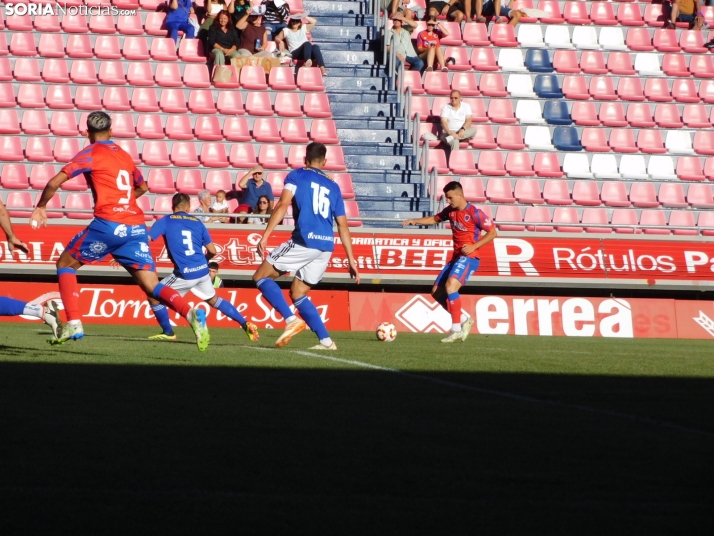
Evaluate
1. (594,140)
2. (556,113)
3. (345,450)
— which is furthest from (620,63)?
(345,450)

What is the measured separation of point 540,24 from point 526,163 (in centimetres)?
425

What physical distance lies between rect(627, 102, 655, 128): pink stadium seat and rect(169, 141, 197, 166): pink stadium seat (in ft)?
31.1

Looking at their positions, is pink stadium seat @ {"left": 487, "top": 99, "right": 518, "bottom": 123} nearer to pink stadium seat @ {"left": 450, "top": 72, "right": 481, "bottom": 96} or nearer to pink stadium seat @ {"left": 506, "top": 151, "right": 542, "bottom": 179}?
pink stadium seat @ {"left": 450, "top": 72, "right": 481, "bottom": 96}

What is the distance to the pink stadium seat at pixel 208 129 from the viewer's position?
21.2m

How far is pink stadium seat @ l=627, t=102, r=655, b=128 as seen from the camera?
23.2 metres

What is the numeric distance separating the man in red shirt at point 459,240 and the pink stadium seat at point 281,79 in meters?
8.72

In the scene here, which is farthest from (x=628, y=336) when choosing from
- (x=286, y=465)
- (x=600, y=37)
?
(x=286, y=465)

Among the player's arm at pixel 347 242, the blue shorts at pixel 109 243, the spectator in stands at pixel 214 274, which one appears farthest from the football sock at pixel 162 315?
the spectator in stands at pixel 214 274

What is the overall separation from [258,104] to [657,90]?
8.98 meters

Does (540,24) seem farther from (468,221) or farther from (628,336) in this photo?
(468,221)

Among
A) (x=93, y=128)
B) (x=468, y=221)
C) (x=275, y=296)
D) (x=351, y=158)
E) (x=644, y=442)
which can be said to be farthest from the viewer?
(x=351, y=158)

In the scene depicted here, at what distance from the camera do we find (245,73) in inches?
867

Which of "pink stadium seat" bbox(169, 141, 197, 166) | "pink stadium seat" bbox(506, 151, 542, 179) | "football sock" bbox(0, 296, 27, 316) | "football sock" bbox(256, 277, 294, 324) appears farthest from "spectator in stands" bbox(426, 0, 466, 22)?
"football sock" bbox(0, 296, 27, 316)

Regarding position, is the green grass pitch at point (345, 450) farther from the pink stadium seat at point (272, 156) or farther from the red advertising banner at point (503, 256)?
the pink stadium seat at point (272, 156)
